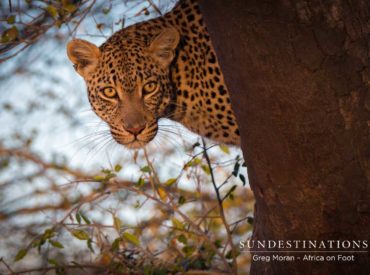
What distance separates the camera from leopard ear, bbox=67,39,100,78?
6137 millimetres

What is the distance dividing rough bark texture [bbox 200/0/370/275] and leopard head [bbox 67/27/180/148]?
243 cm

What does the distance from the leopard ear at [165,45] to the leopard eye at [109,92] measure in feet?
1.63

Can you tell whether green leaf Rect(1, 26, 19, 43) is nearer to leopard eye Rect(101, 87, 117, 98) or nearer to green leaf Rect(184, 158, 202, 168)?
leopard eye Rect(101, 87, 117, 98)

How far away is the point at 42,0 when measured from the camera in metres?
5.22

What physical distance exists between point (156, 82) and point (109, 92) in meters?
0.42

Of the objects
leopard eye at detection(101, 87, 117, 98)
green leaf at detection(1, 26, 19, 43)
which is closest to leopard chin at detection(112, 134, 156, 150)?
leopard eye at detection(101, 87, 117, 98)

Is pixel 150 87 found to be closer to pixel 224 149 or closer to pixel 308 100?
pixel 224 149

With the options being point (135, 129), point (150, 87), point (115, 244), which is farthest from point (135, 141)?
point (115, 244)

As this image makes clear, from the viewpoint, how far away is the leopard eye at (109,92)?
5.99 metres

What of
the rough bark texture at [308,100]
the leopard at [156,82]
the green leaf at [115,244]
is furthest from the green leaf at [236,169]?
the rough bark texture at [308,100]

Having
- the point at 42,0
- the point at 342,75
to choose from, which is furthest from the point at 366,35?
the point at 42,0

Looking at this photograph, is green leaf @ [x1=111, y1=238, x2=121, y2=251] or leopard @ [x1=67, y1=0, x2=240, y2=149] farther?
leopard @ [x1=67, y1=0, x2=240, y2=149]

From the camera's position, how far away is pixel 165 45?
6.10 metres

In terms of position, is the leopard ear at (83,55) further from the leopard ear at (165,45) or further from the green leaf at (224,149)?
the green leaf at (224,149)
